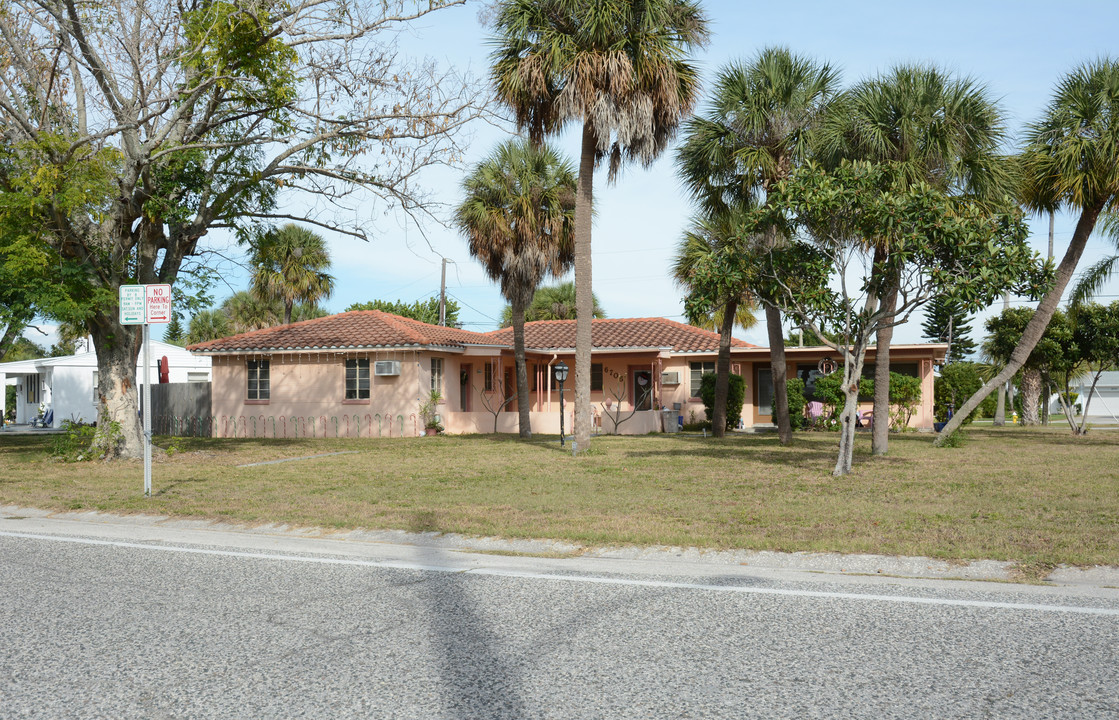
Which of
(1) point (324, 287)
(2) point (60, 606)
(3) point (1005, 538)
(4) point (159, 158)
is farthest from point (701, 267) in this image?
(1) point (324, 287)

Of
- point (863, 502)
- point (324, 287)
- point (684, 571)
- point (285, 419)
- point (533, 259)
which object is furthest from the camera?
point (324, 287)

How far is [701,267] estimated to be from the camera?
14953 mm

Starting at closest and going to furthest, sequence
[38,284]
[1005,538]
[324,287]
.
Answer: [1005,538] → [38,284] → [324,287]

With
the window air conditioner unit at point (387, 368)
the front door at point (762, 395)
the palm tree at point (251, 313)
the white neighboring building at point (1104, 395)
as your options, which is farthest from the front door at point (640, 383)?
the white neighboring building at point (1104, 395)

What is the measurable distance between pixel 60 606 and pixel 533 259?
19.3m

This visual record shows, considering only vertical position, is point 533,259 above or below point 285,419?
above

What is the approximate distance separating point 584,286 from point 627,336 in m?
12.4

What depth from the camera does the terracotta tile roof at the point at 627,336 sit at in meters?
30.8

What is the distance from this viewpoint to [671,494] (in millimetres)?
11977

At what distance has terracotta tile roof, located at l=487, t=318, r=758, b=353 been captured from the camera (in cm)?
3080

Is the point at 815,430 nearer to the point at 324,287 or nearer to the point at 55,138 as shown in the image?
the point at 324,287

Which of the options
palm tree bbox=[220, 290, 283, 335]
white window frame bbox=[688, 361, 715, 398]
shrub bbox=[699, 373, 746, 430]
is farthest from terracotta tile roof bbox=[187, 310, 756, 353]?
palm tree bbox=[220, 290, 283, 335]

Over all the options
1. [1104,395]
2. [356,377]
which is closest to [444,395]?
[356,377]

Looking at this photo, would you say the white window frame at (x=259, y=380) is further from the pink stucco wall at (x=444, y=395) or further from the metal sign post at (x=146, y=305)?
the metal sign post at (x=146, y=305)
